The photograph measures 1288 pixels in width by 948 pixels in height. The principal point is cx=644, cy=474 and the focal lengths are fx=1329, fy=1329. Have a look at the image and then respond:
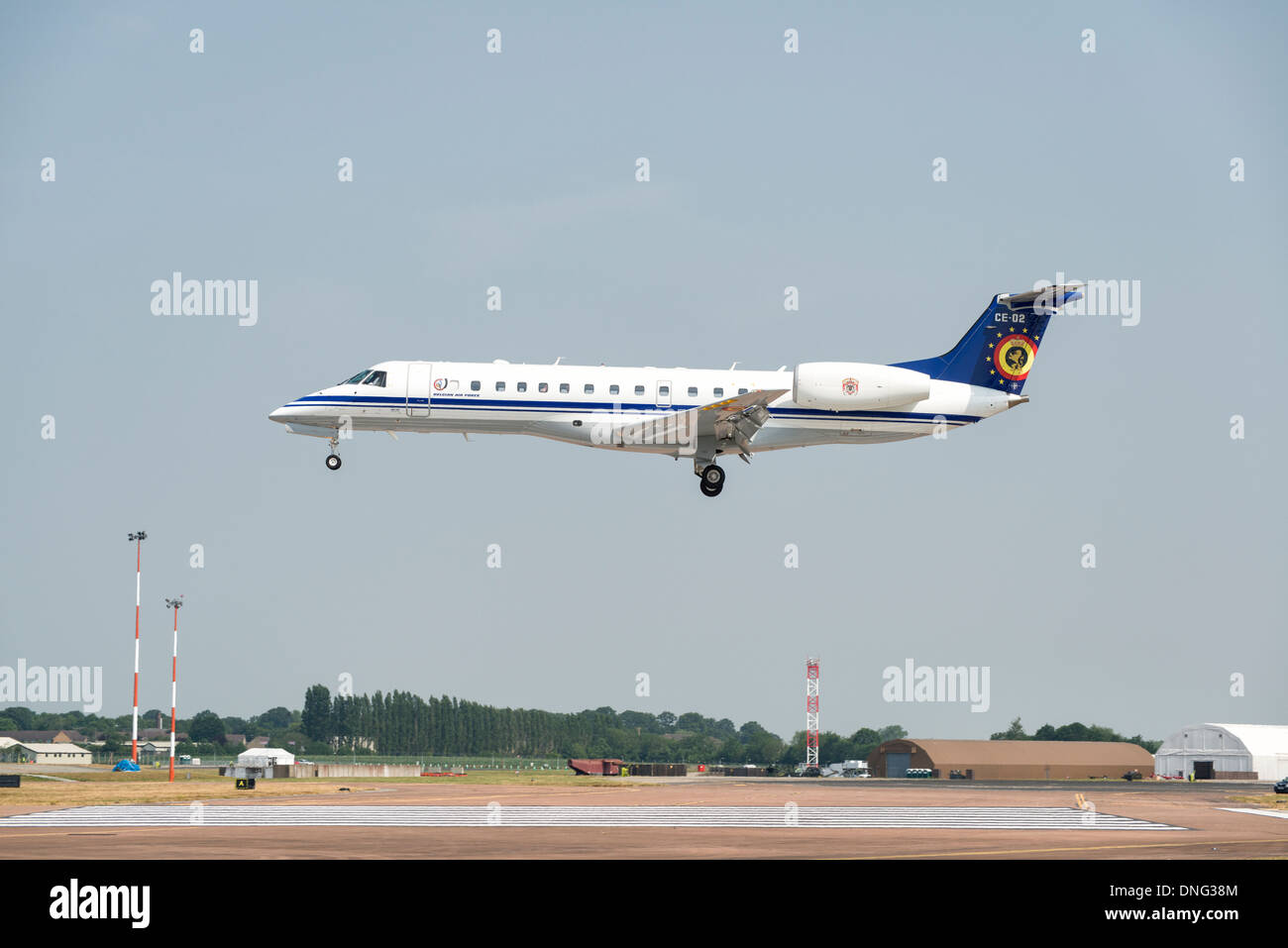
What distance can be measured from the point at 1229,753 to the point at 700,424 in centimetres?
7119

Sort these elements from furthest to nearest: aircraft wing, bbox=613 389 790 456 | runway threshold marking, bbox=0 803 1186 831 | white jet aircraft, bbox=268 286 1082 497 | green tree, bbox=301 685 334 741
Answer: green tree, bbox=301 685 334 741
white jet aircraft, bbox=268 286 1082 497
aircraft wing, bbox=613 389 790 456
runway threshold marking, bbox=0 803 1186 831

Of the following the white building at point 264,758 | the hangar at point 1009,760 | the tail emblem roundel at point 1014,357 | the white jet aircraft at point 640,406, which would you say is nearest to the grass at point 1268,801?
the tail emblem roundel at point 1014,357

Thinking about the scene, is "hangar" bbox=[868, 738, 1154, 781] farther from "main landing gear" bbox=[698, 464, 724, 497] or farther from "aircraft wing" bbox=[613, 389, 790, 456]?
"aircraft wing" bbox=[613, 389, 790, 456]

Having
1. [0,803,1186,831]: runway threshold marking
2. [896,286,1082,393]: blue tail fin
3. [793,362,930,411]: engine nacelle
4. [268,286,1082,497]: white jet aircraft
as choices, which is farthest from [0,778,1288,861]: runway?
[896,286,1082,393]: blue tail fin

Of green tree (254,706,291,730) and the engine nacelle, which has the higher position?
the engine nacelle

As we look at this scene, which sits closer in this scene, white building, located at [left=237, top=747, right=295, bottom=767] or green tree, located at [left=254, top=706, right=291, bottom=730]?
white building, located at [left=237, top=747, right=295, bottom=767]

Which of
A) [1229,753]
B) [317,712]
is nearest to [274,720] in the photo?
[317,712]

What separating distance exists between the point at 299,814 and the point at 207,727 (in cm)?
13166

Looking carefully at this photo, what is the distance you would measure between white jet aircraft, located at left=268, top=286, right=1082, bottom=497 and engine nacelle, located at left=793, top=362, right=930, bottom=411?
3 centimetres

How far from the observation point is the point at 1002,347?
45.4 m

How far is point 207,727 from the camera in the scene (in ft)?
513

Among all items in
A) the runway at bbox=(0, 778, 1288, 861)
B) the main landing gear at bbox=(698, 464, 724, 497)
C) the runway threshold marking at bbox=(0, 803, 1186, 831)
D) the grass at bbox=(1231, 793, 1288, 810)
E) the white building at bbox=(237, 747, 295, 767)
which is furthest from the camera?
the white building at bbox=(237, 747, 295, 767)

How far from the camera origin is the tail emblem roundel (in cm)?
4534
